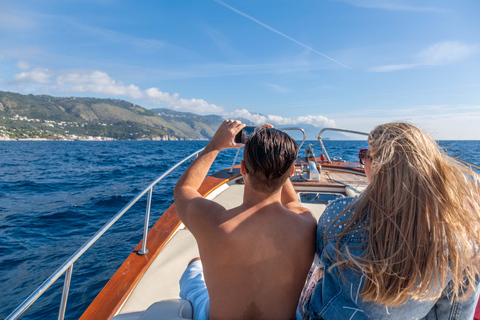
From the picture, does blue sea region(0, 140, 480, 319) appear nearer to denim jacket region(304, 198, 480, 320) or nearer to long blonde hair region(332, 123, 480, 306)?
long blonde hair region(332, 123, 480, 306)

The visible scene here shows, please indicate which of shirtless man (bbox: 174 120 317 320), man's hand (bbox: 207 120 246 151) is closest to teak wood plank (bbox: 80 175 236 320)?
shirtless man (bbox: 174 120 317 320)

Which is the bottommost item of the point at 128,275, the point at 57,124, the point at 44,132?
the point at 128,275

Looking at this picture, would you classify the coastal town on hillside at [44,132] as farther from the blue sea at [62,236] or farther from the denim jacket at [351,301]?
the denim jacket at [351,301]

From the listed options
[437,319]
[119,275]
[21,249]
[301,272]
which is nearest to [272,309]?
[301,272]

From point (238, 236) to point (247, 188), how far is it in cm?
17

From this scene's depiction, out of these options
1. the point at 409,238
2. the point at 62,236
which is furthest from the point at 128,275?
the point at 62,236

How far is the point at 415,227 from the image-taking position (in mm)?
782

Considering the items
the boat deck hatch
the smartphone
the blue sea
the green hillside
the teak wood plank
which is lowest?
the blue sea

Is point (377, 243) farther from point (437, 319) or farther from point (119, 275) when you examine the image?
point (119, 275)

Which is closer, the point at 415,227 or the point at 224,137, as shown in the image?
the point at 415,227

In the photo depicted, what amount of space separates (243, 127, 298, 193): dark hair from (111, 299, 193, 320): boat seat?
2.19 ft

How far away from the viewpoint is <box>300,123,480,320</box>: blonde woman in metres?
0.77

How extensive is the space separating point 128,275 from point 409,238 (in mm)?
1894

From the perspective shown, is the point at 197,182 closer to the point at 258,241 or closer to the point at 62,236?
the point at 258,241
